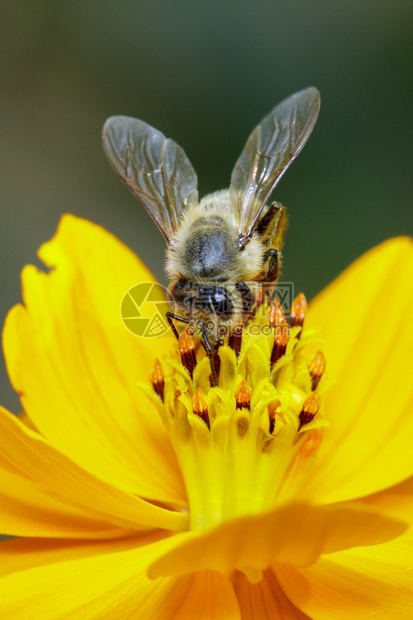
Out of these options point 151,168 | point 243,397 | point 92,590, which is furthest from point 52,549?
point 151,168

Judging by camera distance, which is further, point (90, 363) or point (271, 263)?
point (90, 363)

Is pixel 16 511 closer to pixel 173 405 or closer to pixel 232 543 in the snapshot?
pixel 173 405

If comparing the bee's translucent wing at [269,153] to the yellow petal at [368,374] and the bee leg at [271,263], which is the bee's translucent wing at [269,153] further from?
the yellow petal at [368,374]

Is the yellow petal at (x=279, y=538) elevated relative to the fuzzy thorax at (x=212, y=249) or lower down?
lower down

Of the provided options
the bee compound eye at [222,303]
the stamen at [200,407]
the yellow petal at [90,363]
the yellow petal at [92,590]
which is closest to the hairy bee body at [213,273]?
the bee compound eye at [222,303]

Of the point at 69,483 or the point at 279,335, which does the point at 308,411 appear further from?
the point at 69,483

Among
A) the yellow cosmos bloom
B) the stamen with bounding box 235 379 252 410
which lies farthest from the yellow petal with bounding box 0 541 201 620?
the stamen with bounding box 235 379 252 410
